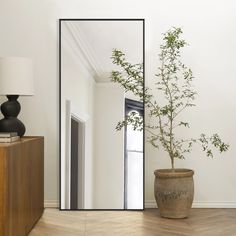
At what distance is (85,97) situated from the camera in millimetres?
3691

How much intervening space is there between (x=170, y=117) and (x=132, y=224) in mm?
865

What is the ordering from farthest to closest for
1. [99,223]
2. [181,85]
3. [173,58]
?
[181,85], [173,58], [99,223]

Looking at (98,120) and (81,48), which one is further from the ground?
(81,48)

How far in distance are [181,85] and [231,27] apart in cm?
64

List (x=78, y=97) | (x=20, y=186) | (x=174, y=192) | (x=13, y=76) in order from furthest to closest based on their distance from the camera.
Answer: (x=78, y=97) < (x=174, y=192) < (x=13, y=76) < (x=20, y=186)

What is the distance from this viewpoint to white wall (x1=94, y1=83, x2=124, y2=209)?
3.67m

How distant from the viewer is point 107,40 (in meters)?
3.69

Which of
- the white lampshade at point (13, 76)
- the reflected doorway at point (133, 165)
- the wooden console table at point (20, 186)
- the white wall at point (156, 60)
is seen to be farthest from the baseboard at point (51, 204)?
the white lampshade at point (13, 76)

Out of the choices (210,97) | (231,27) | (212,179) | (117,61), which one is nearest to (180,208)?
(212,179)

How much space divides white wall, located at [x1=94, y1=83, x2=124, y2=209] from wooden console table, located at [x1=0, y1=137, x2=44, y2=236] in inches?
19.7

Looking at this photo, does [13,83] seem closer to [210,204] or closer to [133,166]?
[133,166]

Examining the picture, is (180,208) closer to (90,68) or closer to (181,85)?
(181,85)

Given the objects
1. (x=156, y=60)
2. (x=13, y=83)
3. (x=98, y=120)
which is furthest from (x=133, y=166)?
(x=13, y=83)

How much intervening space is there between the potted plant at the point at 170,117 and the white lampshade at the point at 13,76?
2.55ft
